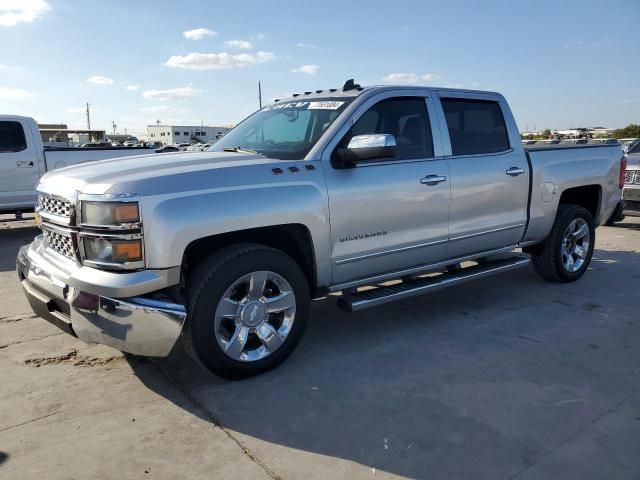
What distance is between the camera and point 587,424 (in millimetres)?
2986

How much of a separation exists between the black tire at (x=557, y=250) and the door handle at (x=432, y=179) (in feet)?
6.49

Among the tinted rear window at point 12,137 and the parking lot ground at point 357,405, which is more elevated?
the tinted rear window at point 12,137

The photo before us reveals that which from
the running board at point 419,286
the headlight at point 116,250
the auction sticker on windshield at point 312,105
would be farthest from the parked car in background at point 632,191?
the headlight at point 116,250

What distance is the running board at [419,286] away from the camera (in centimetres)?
398

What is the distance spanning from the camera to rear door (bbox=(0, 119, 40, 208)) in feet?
31.9

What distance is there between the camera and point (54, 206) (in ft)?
11.6

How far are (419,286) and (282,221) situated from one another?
1.40 metres

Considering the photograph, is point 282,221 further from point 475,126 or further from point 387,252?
point 475,126

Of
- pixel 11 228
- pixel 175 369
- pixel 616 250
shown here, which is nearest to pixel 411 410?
pixel 175 369

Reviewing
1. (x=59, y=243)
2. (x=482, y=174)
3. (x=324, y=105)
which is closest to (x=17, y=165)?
(x=59, y=243)

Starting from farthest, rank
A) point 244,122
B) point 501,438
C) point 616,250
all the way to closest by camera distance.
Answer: point 616,250 < point 244,122 < point 501,438

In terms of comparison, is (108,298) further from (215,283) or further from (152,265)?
(215,283)

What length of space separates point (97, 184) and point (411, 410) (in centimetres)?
225

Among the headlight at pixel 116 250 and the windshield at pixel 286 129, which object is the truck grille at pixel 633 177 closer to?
the windshield at pixel 286 129
